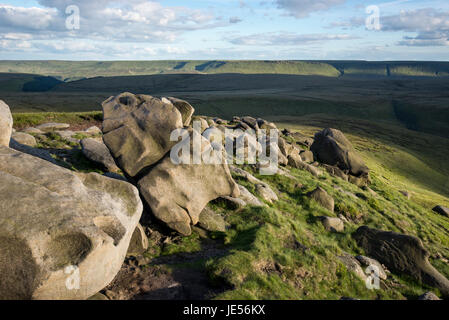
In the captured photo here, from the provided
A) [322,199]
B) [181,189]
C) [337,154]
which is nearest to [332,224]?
[322,199]

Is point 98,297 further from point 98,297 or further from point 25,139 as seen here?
point 25,139

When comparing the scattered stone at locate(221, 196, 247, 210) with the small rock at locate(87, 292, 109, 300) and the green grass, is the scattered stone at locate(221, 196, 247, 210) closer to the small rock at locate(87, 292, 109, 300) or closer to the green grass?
the small rock at locate(87, 292, 109, 300)

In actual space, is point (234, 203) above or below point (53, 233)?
below

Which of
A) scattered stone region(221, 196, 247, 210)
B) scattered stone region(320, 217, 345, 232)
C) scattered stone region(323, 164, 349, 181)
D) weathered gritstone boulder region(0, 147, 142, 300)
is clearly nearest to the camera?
weathered gritstone boulder region(0, 147, 142, 300)

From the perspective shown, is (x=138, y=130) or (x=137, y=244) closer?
(x=137, y=244)

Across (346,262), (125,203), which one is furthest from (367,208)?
(125,203)

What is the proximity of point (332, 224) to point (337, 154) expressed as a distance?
2070 centimetres

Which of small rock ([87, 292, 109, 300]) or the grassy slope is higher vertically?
small rock ([87, 292, 109, 300])

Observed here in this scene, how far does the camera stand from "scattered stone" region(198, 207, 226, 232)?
16.0m

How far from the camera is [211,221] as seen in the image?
16266mm

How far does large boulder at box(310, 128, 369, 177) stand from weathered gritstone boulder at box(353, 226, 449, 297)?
20.5m

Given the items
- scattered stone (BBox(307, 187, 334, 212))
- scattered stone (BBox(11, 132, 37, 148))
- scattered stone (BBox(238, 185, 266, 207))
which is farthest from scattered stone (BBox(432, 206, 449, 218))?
scattered stone (BBox(11, 132, 37, 148))
